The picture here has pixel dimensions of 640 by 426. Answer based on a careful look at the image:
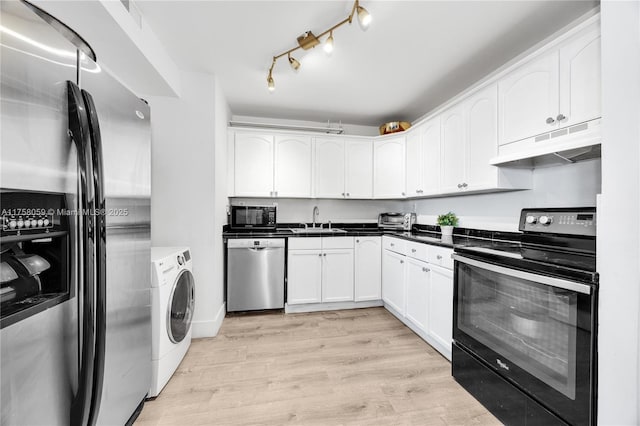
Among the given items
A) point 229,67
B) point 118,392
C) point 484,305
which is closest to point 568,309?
point 484,305

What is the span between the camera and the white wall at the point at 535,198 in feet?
5.76

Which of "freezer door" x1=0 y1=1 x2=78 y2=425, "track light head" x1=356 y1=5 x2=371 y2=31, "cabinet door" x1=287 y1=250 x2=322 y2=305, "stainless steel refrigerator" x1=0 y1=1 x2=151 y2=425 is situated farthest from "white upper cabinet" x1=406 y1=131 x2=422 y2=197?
"freezer door" x1=0 y1=1 x2=78 y2=425

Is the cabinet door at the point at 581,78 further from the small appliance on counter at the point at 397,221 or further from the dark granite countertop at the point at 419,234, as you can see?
the small appliance on counter at the point at 397,221

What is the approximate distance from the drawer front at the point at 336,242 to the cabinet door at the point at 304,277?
0.12 metres

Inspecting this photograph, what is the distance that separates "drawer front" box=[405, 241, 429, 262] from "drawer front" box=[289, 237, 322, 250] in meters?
1.01

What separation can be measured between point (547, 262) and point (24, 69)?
2.08 m

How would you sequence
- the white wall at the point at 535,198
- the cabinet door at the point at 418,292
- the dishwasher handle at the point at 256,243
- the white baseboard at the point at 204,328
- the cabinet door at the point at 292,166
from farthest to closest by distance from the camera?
1. the cabinet door at the point at 292,166
2. the dishwasher handle at the point at 256,243
3. the white baseboard at the point at 204,328
4. the cabinet door at the point at 418,292
5. the white wall at the point at 535,198

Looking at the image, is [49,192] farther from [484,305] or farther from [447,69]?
[447,69]

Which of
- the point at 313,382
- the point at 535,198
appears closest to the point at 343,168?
the point at 535,198

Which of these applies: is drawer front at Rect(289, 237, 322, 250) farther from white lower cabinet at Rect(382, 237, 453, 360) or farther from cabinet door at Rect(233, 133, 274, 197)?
white lower cabinet at Rect(382, 237, 453, 360)

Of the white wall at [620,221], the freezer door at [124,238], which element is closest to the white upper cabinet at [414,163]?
the white wall at [620,221]

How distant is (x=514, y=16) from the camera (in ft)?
5.80

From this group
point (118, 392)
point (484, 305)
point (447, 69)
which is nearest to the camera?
point (118, 392)

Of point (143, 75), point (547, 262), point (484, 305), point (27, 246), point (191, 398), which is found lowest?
point (191, 398)
